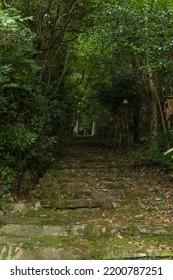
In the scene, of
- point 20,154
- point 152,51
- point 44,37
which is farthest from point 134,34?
point 20,154

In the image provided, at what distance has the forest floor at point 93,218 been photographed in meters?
3.53

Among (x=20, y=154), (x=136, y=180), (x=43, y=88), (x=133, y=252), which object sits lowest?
(x=133, y=252)

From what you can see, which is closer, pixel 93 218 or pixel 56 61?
pixel 93 218

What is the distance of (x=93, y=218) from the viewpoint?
4441 millimetres

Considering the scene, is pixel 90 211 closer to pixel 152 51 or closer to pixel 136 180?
pixel 136 180

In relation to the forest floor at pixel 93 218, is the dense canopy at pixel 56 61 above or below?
above

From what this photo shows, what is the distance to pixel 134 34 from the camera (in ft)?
18.6

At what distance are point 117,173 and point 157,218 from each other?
2.31 m

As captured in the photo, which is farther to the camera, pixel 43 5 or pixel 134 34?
pixel 43 5

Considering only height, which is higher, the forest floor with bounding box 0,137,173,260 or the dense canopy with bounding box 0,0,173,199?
the dense canopy with bounding box 0,0,173,199

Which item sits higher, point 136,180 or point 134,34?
point 134,34

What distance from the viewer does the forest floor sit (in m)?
3.53

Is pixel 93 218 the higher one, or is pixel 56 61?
pixel 56 61

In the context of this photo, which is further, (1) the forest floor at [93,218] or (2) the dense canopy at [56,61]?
(2) the dense canopy at [56,61]
